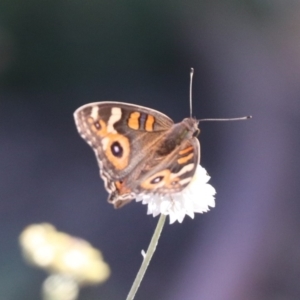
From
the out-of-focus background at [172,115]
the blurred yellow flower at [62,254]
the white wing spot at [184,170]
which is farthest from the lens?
the out-of-focus background at [172,115]

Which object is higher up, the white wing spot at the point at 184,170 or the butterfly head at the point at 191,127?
the butterfly head at the point at 191,127

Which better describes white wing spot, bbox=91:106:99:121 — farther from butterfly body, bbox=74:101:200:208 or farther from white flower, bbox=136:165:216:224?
white flower, bbox=136:165:216:224

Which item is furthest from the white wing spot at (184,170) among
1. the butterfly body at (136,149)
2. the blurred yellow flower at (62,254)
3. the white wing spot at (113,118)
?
the blurred yellow flower at (62,254)

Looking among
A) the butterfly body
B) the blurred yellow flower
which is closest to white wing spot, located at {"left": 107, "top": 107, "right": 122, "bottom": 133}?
the butterfly body

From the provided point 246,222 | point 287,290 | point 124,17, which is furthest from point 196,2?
A: point 287,290

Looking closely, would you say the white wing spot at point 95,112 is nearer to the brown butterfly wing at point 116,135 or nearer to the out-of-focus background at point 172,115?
the brown butterfly wing at point 116,135

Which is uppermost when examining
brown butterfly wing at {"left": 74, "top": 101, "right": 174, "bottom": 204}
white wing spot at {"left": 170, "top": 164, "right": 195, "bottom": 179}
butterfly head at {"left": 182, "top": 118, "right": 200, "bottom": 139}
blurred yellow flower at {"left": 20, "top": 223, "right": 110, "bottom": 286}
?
butterfly head at {"left": 182, "top": 118, "right": 200, "bottom": 139}

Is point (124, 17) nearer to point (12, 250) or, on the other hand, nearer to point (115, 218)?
point (115, 218)

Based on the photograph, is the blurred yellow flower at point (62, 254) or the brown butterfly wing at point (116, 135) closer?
the brown butterfly wing at point (116, 135)

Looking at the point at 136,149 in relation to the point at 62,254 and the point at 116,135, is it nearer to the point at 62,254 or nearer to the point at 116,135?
the point at 116,135
